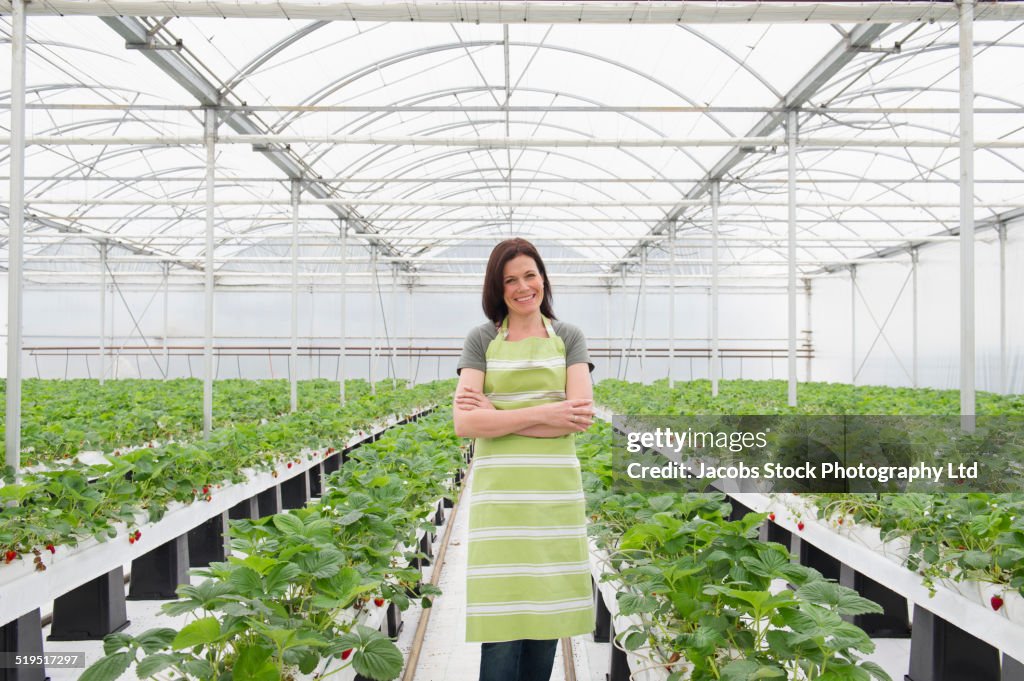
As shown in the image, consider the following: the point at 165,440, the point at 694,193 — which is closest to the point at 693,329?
the point at 694,193

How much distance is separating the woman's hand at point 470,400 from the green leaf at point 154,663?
3.36 feet

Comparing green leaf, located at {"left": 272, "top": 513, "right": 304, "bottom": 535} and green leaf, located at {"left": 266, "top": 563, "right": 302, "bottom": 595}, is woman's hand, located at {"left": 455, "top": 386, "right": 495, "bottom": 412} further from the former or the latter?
green leaf, located at {"left": 272, "top": 513, "right": 304, "bottom": 535}

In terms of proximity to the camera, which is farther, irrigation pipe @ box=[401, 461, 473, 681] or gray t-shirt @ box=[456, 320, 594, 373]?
irrigation pipe @ box=[401, 461, 473, 681]

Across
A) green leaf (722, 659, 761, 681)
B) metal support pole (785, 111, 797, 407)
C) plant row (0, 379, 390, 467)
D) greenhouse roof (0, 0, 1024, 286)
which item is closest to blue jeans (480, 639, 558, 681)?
green leaf (722, 659, 761, 681)

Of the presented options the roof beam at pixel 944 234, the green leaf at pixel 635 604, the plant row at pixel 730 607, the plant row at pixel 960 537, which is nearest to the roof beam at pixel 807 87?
the plant row at pixel 960 537

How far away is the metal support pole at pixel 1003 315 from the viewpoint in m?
15.0

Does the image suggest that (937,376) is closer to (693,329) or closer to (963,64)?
(693,329)

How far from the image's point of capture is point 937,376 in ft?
58.6

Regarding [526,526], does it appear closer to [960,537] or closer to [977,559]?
[977,559]

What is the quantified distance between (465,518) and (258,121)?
5.82 meters

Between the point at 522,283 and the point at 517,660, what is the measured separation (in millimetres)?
1144

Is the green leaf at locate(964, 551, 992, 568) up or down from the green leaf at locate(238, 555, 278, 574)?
down

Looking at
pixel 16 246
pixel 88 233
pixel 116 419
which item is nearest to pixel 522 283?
pixel 16 246

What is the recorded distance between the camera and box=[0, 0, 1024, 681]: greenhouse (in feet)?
6.64
